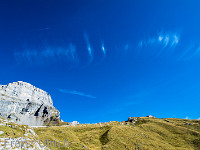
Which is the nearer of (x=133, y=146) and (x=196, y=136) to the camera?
(x=133, y=146)

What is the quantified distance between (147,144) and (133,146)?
863 cm

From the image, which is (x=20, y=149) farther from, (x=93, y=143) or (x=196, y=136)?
(x=196, y=136)

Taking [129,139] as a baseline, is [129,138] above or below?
above

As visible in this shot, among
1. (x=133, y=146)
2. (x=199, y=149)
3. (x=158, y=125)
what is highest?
(x=158, y=125)

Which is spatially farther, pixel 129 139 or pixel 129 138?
pixel 129 138

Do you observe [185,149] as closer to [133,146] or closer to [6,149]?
[133,146]

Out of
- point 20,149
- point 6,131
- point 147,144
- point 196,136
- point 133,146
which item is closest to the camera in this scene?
point 20,149

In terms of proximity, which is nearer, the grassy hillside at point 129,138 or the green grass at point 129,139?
the green grass at point 129,139

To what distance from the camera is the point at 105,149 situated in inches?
1965

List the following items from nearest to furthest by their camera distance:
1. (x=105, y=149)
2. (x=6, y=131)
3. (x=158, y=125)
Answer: (x=6, y=131) → (x=105, y=149) → (x=158, y=125)

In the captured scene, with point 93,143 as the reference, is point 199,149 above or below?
below

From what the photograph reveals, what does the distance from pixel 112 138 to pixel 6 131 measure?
160 feet

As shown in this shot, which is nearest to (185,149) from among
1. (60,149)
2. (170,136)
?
(170,136)

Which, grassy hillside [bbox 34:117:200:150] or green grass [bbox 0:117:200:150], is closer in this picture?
green grass [bbox 0:117:200:150]
